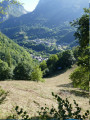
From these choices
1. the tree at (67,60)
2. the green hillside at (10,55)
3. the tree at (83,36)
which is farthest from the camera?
the green hillside at (10,55)

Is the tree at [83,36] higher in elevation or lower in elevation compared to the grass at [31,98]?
higher

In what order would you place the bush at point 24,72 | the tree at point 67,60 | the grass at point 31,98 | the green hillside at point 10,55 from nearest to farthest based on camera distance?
the grass at point 31,98, the bush at point 24,72, the tree at point 67,60, the green hillside at point 10,55

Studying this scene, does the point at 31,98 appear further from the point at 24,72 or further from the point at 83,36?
the point at 24,72

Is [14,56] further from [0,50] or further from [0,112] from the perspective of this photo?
[0,112]

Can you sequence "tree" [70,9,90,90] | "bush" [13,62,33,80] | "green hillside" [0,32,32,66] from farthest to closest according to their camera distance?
"green hillside" [0,32,32,66], "bush" [13,62,33,80], "tree" [70,9,90,90]

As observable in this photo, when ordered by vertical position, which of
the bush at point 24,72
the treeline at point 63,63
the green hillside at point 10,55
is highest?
the green hillside at point 10,55

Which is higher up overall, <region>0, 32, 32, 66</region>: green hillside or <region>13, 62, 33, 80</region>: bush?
<region>0, 32, 32, 66</region>: green hillside

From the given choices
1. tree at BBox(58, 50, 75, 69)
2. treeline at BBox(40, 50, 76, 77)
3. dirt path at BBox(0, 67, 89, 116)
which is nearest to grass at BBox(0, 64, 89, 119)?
dirt path at BBox(0, 67, 89, 116)

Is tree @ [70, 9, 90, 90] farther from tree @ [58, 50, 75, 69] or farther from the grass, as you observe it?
tree @ [58, 50, 75, 69]

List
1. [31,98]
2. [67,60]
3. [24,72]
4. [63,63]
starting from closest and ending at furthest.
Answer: [31,98], [24,72], [67,60], [63,63]

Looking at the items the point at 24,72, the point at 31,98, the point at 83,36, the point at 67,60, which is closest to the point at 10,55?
the point at 67,60

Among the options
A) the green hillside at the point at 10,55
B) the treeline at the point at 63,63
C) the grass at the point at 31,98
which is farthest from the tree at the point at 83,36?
the green hillside at the point at 10,55

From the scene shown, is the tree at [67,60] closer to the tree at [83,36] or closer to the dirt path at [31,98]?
the dirt path at [31,98]

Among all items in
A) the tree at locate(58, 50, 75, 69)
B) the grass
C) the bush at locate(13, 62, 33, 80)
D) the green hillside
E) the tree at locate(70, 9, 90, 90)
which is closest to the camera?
the tree at locate(70, 9, 90, 90)
